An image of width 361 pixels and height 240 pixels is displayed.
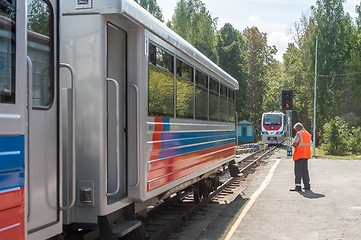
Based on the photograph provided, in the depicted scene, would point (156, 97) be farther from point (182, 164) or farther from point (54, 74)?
point (54, 74)

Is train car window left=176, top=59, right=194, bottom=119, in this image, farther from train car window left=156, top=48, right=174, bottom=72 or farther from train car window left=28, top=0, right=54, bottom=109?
train car window left=28, top=0, right=54, bottom=109

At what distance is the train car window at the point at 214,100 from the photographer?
9.61m

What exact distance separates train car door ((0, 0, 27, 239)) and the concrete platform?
497 centimetres

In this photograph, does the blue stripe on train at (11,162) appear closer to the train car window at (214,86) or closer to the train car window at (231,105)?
the train car window at (214,86)

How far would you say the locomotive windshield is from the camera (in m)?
41.6

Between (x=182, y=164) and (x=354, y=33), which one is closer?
(x=182, y=164)

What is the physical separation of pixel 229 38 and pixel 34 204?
5589 cm

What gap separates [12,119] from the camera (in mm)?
3117

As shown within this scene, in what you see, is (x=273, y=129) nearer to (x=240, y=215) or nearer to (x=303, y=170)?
(x=303, y=170)

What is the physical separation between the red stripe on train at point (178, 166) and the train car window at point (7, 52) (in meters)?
2.75

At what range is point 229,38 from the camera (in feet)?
191

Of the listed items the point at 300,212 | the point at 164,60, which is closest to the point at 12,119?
the point at 164,60

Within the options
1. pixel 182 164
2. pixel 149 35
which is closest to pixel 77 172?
pixel 149 35

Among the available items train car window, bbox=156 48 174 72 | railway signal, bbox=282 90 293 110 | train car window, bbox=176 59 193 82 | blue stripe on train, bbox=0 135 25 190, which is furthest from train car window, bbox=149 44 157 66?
railway signal, bbox=282 90 293 110
